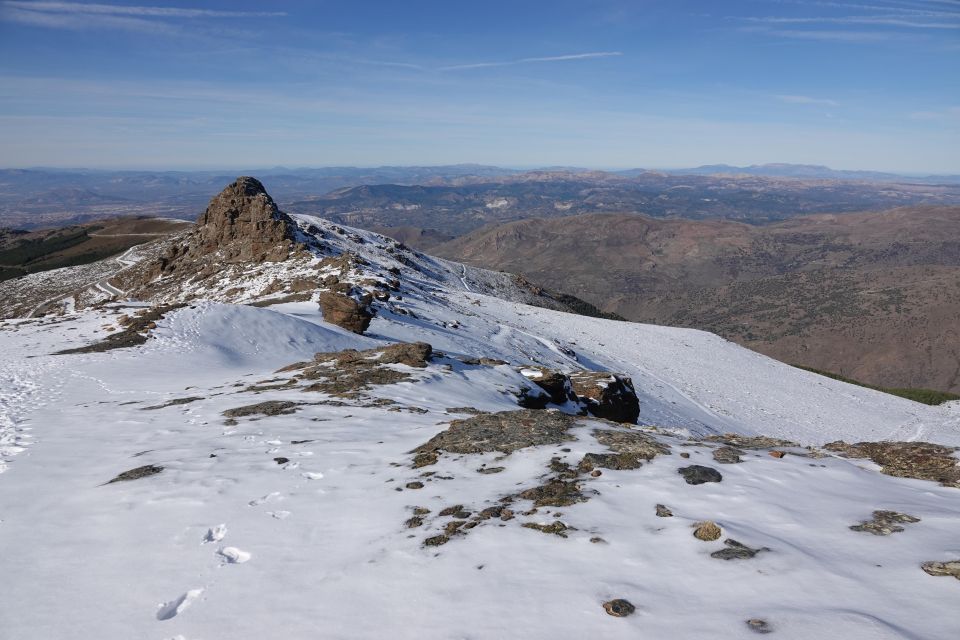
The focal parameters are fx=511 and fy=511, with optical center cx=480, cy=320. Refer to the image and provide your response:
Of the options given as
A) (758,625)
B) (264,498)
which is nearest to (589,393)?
(264,498)

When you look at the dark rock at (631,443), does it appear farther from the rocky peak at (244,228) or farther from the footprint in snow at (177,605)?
the rocky peak at (244,228)

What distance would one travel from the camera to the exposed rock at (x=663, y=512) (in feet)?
23.0

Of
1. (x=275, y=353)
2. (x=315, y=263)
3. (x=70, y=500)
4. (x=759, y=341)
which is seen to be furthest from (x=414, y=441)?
(x=759, y=341)

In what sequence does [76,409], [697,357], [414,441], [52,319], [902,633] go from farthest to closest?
[697,357] → [52,319] → [76,409] → [414,441] → [902,633]

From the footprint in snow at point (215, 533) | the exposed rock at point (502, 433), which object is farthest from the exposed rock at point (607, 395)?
the footprint in snow at point (215, 533)

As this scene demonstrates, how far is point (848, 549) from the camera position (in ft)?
19.7

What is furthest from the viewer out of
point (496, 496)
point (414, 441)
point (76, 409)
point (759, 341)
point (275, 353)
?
point (759, 341)

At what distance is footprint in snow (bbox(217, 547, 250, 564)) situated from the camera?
6.41 m

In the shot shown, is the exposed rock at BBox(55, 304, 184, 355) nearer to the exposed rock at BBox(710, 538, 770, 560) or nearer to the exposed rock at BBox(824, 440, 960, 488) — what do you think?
the exposed rock at BBox(710, 538, 770, 560)

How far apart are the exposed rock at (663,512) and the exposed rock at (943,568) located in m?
2.64

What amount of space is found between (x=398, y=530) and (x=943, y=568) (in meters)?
6.18

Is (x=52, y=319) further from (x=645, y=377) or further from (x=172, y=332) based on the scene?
(x=645, y=377)

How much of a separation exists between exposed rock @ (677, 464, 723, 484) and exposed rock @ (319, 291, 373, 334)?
70.1 feet

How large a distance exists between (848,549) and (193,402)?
15064mm
